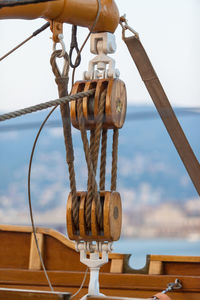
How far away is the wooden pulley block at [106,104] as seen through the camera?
1.10 m

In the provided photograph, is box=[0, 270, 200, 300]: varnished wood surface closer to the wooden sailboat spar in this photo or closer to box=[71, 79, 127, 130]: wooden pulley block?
the wooden sailboat spar

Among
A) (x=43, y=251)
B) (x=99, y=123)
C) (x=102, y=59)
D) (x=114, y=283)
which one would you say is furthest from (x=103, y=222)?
(x=43, y=251)

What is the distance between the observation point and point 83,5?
109 cm

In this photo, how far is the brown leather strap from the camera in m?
1.38

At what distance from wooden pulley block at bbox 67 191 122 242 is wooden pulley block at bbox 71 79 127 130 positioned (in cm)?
13

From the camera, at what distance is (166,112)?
1.40 metres

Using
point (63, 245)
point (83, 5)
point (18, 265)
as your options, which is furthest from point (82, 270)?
point (83, 5)

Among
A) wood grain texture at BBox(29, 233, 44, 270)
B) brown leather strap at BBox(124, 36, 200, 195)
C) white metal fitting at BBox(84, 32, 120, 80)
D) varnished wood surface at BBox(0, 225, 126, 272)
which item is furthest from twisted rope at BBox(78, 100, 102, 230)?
wood grain texture at BBox(29, 233, 44, 270)

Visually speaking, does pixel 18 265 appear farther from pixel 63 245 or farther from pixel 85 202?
pixel 85 202

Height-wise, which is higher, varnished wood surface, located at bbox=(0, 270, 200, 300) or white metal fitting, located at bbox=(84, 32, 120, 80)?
white metal fitting, located at bbox=(84, 32, 120, 80)

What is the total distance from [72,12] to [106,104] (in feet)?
0.59

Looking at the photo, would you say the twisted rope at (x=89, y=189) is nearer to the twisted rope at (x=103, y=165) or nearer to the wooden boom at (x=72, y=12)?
the twisted rope at (x=103, y=165)

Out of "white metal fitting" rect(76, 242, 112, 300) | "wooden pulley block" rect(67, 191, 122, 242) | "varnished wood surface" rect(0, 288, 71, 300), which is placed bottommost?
"varnished wood surface" rect(0, 288, 71, 300)

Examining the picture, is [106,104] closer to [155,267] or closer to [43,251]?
[155,267]
